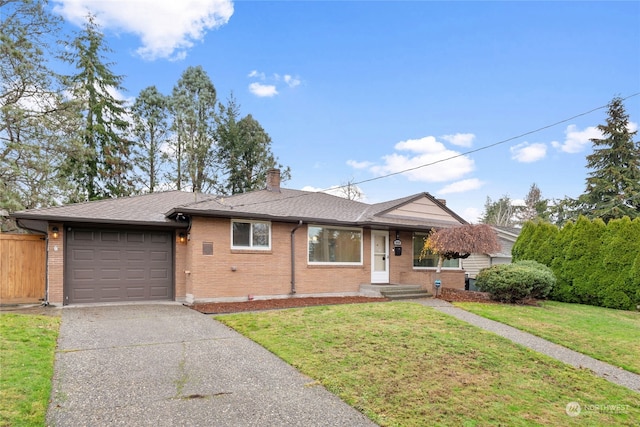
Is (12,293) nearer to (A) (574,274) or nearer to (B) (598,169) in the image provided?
(A) (574,274)

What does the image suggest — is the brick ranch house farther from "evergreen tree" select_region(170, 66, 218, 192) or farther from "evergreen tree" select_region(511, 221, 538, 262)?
"evergreen tree" select_region(170, 66, 218, 192)

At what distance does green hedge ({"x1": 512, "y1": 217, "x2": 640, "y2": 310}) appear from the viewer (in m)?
11.5

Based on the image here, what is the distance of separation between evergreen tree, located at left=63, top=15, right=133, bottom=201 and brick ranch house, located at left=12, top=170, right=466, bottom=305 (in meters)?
11.0

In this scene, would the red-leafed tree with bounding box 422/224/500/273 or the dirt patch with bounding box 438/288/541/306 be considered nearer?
the dirt patch with bounding box 438/288/541/306

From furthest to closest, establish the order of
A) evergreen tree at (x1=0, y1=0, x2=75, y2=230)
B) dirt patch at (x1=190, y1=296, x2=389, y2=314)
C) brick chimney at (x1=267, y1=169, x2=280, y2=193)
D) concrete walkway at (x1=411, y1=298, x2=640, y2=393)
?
brick chimney at (x1=267, y1=169, x2=280, y2=193), evergreen tree at (x1=0, y1=0, x2=75, y2=230), dirt patch at (x1=190, y1=296, x2=389, y2=314), concrete walkway at (x1=411, y1=298, x2=640, y2=393)

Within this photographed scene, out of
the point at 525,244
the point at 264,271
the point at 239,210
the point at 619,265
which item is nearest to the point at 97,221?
the point at 239,210

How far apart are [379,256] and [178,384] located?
32.5ft

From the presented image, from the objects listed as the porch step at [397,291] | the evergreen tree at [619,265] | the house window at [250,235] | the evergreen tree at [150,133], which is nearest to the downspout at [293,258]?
the house window at [250,235]

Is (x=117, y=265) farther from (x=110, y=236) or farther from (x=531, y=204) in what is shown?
(x=531, y=204)

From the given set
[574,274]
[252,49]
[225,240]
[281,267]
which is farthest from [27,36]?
[574,274]

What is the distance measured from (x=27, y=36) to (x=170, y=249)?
11016 mm

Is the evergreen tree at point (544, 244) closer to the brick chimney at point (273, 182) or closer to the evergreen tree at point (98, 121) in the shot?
the brick chimney at point (273, 182)

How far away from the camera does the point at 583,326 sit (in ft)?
27.3

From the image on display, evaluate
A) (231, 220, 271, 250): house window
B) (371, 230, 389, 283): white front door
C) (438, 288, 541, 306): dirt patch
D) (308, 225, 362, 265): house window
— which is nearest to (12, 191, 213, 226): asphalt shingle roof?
(231, 220, 271, 250): house window
